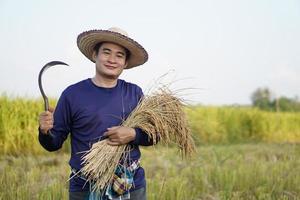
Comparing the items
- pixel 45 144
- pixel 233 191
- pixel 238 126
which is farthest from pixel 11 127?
pixel 238 126

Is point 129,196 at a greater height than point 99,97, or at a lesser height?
lesser

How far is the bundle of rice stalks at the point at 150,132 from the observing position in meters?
2.23

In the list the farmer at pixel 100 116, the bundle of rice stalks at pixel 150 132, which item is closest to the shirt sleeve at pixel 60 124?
the farmer at pixel 100 116

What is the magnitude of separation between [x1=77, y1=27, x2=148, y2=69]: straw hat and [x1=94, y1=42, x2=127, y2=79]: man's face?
0.03m

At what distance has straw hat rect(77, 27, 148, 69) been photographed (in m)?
2.37

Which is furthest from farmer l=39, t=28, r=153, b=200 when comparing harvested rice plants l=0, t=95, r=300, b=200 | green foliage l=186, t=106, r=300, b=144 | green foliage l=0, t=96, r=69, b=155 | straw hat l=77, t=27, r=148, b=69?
green foliage l=186, t=106, r=300, b=144

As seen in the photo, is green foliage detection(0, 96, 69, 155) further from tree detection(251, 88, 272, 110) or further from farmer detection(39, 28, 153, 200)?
tree detection(251, 88, 272, 110)

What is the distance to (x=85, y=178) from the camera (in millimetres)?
2285

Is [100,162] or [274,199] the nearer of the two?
[100,162]

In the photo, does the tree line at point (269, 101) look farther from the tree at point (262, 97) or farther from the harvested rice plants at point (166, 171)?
the harvested rice plants at point (166, 171)

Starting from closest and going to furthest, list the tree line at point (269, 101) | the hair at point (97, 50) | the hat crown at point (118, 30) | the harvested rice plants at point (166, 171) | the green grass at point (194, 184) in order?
the hat crown at point (118, 30) < the hair at point (97, 50) < the green grass at point (194, 184) < the harvested rice plants at point (166, 171) < the tree line at point (269, 101)

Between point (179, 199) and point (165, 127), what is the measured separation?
4.96 ft

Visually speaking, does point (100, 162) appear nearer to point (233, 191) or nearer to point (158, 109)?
point (158, 109)

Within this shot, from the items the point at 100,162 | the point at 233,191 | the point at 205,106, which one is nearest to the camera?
the point at 100,162
